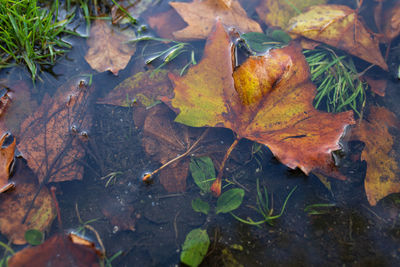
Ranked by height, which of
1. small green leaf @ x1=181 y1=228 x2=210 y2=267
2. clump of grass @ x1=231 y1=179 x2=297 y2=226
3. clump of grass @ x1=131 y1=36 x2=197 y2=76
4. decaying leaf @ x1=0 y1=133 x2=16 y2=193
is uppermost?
clump of grass @ x1=131 y1=36 x2=197 y2=76

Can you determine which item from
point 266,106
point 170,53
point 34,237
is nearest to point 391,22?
point 266,106

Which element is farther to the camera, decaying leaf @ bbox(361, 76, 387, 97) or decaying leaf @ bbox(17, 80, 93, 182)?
decaying leaf @ bbox(361, 76, 387, 97)

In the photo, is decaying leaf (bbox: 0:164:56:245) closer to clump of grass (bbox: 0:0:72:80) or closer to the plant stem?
clump of grass (bbox: 0:0:72:80)

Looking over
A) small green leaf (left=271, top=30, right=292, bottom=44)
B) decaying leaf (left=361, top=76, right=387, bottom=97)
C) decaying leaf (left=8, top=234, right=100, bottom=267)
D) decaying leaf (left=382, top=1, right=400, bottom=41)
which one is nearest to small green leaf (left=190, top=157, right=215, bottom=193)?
decaying leaf (left=8, top=234, right=100, bottom=267)

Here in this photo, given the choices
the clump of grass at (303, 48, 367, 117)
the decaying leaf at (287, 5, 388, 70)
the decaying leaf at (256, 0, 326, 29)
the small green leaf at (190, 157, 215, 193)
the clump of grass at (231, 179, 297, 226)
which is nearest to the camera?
the clump of grass at (231, 179, 297, 226)

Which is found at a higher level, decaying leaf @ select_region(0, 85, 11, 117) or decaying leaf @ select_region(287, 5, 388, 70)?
decaying leaf @ select_region(287, 5, 388, 70)

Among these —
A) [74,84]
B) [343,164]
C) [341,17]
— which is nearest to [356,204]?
[343,164]

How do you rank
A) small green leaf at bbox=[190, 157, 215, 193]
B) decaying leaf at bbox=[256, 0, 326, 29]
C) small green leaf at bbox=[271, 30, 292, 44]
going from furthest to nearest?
decaying leaf at bbox=[256, 0, 326, 29], small green leaf at bbox=[271, 30, 292, 44], small green leaf at bbox=[190, 157, 215, 193]

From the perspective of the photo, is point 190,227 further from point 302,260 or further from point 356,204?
point 356,204
